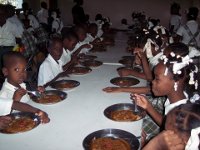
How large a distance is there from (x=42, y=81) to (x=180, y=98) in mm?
1771

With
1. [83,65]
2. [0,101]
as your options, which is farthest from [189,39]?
[0,101]

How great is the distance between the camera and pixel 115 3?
381 inches

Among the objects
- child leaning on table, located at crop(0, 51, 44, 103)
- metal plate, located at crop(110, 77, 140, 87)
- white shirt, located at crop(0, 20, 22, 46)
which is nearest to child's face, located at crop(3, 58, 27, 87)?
child leaning on table, located at crop(0, 51, 44, 103)

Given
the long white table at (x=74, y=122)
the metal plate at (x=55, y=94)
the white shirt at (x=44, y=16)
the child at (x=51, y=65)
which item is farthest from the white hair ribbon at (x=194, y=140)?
the white shirt at (x=44, y=16)

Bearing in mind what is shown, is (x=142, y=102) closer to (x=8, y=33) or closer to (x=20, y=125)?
(x=20, y=125)

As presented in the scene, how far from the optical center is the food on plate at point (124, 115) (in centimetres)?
201

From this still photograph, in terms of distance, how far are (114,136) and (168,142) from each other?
1.48 ft

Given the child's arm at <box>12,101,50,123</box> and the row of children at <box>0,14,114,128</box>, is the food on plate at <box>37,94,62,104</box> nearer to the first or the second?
the row of children at <box>0,14,114,128</box>

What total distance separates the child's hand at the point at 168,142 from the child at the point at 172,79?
2.12 ft

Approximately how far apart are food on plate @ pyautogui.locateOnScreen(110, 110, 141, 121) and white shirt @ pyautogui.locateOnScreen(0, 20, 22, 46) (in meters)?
4.01

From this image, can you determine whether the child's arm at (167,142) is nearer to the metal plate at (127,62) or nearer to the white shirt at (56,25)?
the metal plate at (127,62)

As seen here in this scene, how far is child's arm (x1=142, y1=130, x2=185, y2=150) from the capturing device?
1.36 metres

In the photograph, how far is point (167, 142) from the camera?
1432 mm

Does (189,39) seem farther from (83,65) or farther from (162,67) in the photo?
(162,67)
